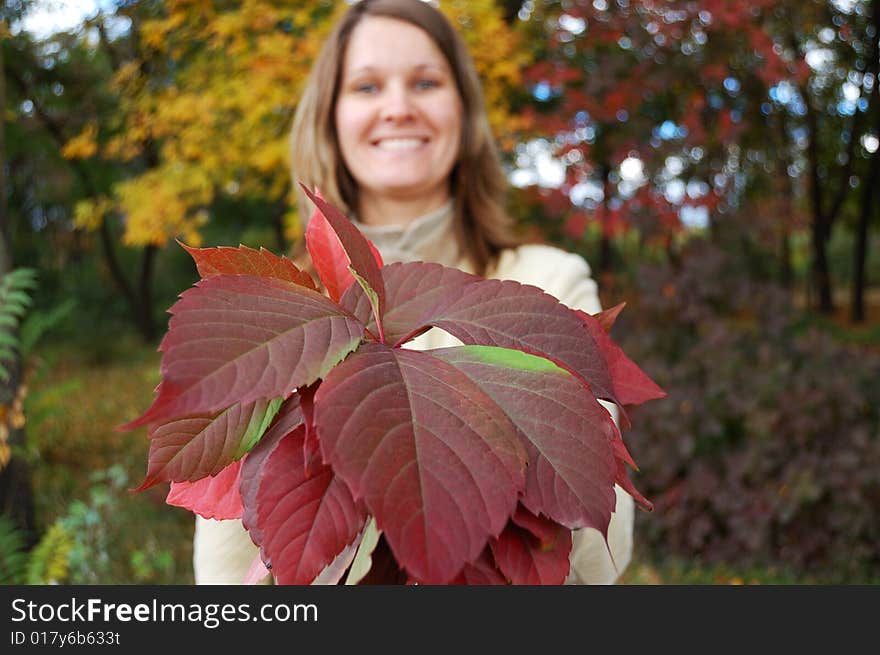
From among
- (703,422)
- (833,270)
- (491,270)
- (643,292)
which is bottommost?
(833,270)

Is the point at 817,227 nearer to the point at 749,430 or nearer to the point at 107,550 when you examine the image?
the point at 749,430

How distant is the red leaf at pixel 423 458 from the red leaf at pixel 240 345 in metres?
0.02

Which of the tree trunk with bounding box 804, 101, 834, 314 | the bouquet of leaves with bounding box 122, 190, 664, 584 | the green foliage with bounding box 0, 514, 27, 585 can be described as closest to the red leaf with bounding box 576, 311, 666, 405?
the bouquet of leaves with bounding box 122, 190, 664, 584

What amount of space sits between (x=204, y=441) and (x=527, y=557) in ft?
0.78

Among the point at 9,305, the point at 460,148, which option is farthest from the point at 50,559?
the point at 460,148

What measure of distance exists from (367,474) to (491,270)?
4.65 ft

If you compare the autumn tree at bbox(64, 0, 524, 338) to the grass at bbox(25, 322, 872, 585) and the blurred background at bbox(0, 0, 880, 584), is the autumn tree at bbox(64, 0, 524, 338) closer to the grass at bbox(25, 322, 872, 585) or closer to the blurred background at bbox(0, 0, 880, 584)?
the blurred background at bbox(0, 0, 880, 584)

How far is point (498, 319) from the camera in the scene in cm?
55

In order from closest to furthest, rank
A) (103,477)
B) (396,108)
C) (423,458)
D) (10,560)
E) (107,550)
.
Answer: (423,458) < (396,108) < (10,560) < (107,550) < (103,477)

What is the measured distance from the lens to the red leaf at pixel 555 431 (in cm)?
47

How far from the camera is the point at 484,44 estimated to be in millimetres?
4219

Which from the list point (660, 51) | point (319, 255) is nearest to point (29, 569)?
point (319, 255)

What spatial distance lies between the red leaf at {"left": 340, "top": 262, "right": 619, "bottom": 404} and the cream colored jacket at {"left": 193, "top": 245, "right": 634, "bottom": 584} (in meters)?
0.45
